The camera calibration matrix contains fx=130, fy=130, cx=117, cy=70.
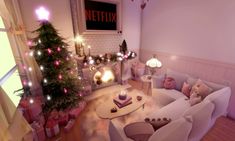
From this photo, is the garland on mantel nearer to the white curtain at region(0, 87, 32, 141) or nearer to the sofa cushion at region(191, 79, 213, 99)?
the white curtain at region(0, 87, 32, 141)

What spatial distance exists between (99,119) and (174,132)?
5.78ft

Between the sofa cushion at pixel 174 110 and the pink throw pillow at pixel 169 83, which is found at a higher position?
the pink throw pillow at pixel 169 83

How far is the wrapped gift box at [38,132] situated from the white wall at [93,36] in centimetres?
193

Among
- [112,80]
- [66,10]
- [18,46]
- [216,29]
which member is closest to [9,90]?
[18,46]

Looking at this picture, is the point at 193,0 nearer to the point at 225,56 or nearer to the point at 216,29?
the point at 216,29

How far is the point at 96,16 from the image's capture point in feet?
11.5

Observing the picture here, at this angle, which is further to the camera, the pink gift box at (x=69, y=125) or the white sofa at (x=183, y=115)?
the pink gift box at (x=69, y=125)

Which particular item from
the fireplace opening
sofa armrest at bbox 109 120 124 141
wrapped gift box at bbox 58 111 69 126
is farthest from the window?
the fireplace opening

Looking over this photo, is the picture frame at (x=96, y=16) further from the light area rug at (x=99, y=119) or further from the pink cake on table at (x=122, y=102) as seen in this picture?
the pink cake on table at (x=122, y=102)

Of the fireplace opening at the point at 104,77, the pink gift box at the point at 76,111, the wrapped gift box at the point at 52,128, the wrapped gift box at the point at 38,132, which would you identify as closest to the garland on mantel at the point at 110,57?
the fireplace opening at the point at 104,77

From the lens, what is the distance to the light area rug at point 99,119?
2.36 m

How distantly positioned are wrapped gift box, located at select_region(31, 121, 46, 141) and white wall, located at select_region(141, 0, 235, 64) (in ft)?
12.1

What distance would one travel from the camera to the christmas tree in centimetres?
227

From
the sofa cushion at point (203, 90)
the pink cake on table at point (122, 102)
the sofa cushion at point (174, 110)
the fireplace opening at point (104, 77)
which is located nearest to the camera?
the sofa cushion at point (174, 110)
